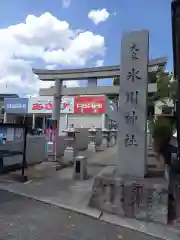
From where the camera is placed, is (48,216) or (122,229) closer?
(122,229)

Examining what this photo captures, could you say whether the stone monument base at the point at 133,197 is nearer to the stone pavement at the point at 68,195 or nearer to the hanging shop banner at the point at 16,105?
the stone pavement at the point at 68,195

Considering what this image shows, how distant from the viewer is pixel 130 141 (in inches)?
301

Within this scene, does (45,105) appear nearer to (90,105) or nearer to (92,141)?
(90,105)

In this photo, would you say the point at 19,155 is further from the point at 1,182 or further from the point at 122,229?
the point at 122,229

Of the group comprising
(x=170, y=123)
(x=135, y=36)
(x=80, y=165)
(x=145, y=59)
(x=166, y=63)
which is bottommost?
(x=80, y=165)

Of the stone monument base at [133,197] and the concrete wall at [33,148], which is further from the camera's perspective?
the concrete wall at [33,148]

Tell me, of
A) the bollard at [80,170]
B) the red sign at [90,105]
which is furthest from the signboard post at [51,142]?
the red sign at [90,105]

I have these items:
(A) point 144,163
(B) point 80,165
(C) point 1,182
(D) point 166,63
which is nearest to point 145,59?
(A) point 144,163

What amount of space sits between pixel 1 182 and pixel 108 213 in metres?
4.42

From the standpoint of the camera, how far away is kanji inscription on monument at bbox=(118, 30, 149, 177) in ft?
24.8

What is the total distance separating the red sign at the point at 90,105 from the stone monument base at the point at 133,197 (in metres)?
27.6

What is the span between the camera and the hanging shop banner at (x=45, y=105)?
120ft

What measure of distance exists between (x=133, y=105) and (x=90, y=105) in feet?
91.4

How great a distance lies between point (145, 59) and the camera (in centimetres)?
769
